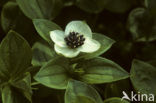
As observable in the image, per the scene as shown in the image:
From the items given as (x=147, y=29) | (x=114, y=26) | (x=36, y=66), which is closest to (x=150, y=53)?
(x=147, y=29)

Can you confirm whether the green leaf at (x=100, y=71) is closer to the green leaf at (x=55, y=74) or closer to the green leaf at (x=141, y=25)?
the green leaf at (x=55, y=74)

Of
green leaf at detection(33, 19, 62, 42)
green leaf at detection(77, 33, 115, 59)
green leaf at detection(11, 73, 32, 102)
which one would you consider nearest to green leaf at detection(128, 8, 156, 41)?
green leaf at detection(77, 33, 115, 59)

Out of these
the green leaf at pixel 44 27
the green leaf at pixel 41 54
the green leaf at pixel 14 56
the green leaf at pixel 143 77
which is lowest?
the green leaf at pixel 143 77

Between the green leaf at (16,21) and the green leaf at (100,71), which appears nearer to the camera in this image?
the green leaf at (100,71)

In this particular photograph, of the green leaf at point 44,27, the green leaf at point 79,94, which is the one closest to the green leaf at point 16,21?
the green leaf at point 44,27

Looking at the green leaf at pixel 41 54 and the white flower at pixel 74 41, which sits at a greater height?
the white flower at pixel 74 41

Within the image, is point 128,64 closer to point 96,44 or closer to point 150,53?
point 150,53

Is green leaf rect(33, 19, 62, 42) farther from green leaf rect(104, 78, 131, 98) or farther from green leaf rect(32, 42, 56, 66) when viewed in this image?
green leaf rect(104, 78, 131, 98)
